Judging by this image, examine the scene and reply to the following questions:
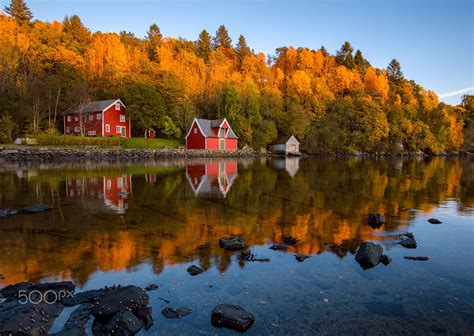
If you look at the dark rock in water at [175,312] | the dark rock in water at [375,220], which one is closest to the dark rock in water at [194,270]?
the dark rock in water at [175,312]

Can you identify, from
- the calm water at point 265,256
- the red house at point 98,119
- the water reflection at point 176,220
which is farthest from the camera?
the red house at point 98,119

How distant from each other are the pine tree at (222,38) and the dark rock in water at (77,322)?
117714 mm

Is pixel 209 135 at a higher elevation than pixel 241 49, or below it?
below

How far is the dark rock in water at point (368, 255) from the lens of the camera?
846cm

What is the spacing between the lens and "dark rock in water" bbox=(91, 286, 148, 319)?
573 centimetres

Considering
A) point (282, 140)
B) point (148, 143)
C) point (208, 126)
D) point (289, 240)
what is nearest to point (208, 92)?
point (208, 126)

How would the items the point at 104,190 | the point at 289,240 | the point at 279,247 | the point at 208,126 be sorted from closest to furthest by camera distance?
1. the point at 279,247
2. the point at 289,240
3. the point at 104,190
4. the point at 208,126

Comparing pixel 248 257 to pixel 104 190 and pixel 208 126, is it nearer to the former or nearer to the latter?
pixel 104 190

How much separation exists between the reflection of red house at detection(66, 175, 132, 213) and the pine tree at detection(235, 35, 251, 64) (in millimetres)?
88134

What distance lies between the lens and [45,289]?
6668mm

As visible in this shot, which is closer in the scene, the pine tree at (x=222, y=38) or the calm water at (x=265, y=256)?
the calm water at (x=265, y=256)

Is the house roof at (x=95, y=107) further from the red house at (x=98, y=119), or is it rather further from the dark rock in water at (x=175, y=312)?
the dark rock in water at (x=175, y=312)

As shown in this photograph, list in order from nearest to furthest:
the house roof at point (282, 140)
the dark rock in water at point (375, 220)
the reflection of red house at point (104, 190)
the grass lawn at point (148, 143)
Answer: the dark rock in water at point (375, 220) < the reflection of red house at point (104, 190) < the grass lawn at point (148, 143) < the house roof at point (282, 140)

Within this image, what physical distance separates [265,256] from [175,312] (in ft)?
11.6
